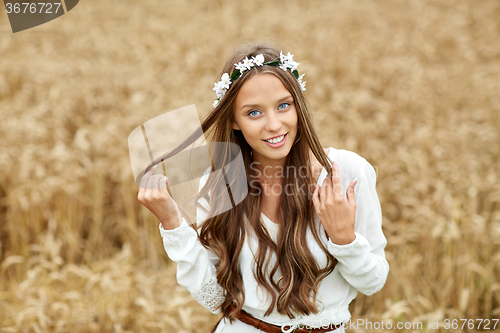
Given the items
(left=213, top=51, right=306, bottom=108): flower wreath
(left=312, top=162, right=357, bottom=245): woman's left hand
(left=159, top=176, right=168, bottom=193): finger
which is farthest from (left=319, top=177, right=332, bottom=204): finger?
(left=159, top=176, right=168, bottom=193): finger

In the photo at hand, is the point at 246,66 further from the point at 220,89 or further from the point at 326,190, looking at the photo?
the point at 326,190

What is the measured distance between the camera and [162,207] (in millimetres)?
1563

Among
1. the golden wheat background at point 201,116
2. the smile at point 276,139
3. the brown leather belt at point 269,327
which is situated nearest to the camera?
the smile at point 276,139

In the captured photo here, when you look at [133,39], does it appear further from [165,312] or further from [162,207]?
[162,207]

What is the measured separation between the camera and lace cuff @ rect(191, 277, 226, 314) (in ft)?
5.71

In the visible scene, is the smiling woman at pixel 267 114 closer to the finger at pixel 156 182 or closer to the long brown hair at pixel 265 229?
the long brown hair at pixel 265 229

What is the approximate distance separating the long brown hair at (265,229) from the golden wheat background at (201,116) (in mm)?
363

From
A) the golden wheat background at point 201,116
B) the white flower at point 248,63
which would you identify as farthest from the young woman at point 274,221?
the golden wheat background at point 201,116

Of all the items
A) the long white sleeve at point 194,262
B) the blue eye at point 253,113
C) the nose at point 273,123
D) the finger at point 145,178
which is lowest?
the long white sleeve at point 194,262

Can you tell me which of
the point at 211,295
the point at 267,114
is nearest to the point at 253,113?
the point at 267,114

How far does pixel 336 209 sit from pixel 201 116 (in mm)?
3158

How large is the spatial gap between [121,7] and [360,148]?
739 cm

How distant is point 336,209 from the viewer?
1.50 metres

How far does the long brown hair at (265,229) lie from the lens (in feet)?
5.38
